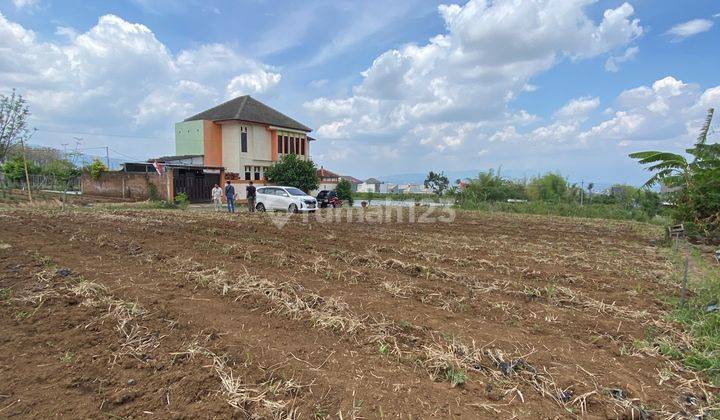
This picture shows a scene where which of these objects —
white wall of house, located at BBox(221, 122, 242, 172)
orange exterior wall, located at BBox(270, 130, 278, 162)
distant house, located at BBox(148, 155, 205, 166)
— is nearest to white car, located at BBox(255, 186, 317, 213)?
white wall of house, located at BBox(221, 122, 242, 172)

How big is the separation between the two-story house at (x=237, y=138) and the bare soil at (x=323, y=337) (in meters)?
24.0

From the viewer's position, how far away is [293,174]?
2822 centimetres

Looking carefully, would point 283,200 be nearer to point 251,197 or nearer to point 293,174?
point 251,197

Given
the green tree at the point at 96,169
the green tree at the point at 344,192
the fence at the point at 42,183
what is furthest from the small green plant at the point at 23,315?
the green tree at the point at 96,169

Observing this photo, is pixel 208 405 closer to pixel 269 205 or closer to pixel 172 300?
pixel 172 300

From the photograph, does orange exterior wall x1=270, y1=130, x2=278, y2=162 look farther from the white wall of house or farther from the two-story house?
the white wall of house

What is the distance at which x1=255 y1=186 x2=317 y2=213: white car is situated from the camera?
18.8 metres

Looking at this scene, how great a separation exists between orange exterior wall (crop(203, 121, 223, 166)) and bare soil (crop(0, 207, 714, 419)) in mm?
24480

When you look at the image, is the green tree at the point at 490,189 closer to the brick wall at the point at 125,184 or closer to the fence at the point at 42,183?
the brick wall at the point at 125,184

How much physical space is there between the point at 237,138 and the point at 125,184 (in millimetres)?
8590

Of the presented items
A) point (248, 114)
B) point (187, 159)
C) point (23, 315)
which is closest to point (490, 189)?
point (248, 114)

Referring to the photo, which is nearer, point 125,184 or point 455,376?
point 455,376

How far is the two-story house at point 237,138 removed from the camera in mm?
30016

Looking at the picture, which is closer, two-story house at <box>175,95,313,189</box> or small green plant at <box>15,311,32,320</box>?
small green plant at <box>15,311,32,320</box>
